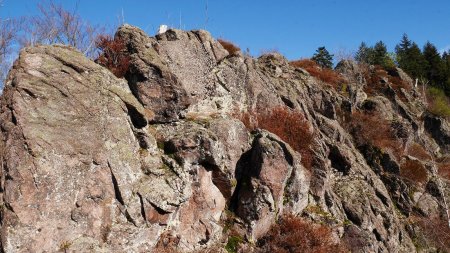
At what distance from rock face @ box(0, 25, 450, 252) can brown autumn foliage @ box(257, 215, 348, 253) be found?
0.50m

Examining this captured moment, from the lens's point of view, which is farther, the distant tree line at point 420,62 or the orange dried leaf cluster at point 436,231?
the distant tree line at point 420,62

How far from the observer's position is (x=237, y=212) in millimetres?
14586

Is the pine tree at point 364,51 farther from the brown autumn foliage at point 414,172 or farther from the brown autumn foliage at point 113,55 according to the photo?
the brown autumn foliage at point 113,55

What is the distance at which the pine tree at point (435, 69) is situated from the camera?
226 feet

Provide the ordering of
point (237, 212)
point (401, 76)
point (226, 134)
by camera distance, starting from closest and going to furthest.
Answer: point (237, 212) < point (226, 134) < point (401, 76)

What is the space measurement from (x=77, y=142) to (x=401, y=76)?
43887 millimetres

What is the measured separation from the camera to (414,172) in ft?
84.5

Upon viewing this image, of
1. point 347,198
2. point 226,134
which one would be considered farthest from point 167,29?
point 347,198

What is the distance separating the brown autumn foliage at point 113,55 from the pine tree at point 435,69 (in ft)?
224

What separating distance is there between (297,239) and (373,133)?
1537 centimetres

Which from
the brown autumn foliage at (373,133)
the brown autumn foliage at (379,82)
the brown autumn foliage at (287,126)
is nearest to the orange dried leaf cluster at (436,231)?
the brown autumn foliage at (373,133)

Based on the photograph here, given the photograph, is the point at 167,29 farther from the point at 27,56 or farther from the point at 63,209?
the point at 63,209

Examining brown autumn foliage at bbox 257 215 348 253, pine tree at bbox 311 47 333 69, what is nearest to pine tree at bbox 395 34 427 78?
pine tree at bbox 311 47 333 69

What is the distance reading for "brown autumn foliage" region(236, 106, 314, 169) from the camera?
18.5m
